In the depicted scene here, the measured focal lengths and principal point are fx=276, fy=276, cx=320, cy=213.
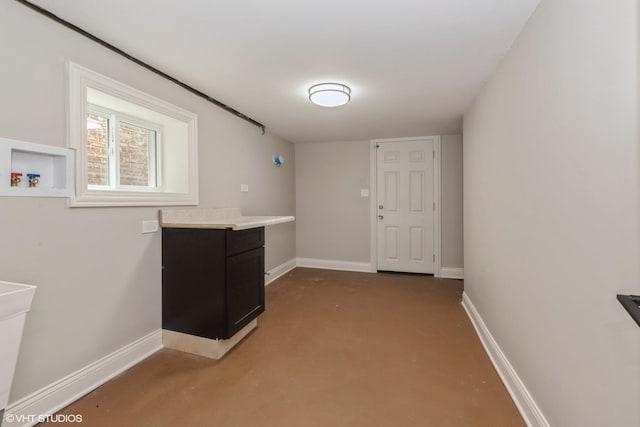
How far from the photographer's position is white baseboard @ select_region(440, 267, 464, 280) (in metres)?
4.12

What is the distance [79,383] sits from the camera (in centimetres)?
161

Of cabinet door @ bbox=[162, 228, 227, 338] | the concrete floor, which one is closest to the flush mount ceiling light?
cabinet door @ bbox=[162, 228, 227, 338]

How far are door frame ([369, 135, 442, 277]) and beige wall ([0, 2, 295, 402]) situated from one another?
293 cm

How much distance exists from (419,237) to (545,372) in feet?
9.98

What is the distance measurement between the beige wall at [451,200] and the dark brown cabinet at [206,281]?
312 cm

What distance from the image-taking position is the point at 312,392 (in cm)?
166

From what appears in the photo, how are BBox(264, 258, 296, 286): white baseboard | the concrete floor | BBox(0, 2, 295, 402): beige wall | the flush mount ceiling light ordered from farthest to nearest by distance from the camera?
BBox(264, 258, 296, 286): white baseboard
the flush mount ceiling light
the concrete floor
BBox(0, 2, 295, 402): beige wall

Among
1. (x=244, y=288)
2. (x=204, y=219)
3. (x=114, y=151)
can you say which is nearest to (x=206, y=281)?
(x=244, y=288)

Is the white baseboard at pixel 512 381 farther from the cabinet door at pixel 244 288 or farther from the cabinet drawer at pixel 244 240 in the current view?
the cabinet drawer at pixel 244 240

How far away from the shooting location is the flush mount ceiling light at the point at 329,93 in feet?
7.56

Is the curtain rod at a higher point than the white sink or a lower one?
higher

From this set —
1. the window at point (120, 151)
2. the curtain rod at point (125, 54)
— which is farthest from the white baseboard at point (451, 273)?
the window at point (120, 151)

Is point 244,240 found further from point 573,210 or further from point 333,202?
point 333,202

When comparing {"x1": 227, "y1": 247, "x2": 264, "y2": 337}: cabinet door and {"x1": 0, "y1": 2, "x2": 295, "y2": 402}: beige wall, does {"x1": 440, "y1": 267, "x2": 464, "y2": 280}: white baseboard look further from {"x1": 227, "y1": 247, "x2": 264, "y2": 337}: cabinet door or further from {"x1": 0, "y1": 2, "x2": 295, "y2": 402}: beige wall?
{"x1": 0, "y1": 2, "x2": 295, "y2": 402}: beige wall
